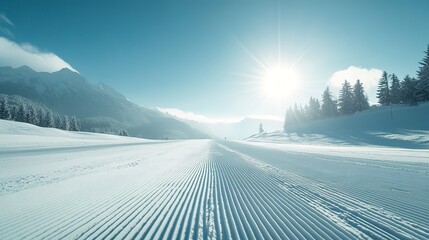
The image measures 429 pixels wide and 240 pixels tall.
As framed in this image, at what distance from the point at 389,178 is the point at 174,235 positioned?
947cm

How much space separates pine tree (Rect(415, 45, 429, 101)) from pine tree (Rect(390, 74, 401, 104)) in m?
9.75

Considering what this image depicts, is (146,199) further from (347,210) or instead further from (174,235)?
(347,210)

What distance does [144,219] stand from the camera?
4.49 meters

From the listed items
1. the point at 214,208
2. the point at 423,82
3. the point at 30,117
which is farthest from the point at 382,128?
the point at 30,117

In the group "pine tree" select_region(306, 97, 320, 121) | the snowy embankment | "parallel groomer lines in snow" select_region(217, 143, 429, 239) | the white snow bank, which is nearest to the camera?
"parallel groomer lines in snow" select_region(217, 143, 429, 239)

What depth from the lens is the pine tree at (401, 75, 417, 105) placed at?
51.1 meters

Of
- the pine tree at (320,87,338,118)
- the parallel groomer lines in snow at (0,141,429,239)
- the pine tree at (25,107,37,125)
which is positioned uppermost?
the pine tree at (320,87,338,118)

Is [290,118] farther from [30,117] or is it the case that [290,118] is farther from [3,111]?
[3,111]

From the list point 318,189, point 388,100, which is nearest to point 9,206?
point 318,189

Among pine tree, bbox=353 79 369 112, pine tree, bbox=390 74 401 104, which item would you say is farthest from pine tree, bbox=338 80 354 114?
pine tree, bbox=390 74 401 104

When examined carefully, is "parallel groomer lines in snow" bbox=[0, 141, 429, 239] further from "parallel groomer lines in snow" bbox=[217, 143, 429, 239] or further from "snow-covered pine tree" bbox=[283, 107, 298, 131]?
"snow-covered pine tree" bbox=[283, 107, 298, 131]

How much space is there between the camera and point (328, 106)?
70.3 metres

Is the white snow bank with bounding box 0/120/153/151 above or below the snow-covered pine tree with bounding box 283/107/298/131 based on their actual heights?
below

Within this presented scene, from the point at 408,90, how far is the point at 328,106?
823 inches
